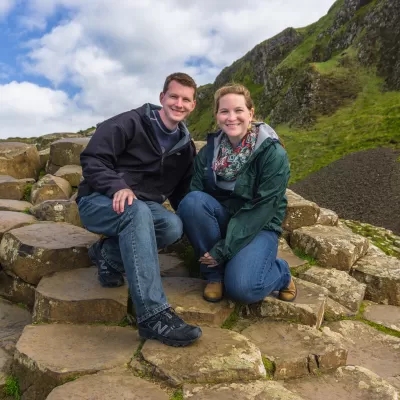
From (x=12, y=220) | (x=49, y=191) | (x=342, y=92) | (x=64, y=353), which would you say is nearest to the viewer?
(x=64, y=353)

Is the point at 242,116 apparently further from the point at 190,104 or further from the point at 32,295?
the point at 32,295

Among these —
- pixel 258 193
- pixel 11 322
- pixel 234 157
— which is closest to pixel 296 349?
pixel 258 193

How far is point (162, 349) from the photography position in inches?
144

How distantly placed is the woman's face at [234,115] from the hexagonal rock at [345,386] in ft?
8.91

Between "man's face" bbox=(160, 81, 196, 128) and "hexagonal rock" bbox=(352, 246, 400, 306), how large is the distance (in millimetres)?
4070

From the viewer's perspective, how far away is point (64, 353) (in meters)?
3.75

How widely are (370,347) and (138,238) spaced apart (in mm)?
3255

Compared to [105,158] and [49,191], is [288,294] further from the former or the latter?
[49,191]

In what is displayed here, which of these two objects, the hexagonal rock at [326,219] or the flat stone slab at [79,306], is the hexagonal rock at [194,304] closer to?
the flat stone slab at [79,306]

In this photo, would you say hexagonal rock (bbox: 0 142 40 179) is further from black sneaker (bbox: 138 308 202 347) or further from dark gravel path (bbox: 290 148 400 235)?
dark gravel path (bbox: 290 148 400 235)

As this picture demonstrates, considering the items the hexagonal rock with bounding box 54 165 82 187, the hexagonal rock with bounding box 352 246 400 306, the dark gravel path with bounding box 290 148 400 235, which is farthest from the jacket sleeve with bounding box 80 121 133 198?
the dark gravel path with bounding box 290 148 400 235

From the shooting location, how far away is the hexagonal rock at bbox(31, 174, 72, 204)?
8.50 metres

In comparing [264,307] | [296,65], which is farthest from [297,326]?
[296,65]

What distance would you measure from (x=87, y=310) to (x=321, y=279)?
3536 millimetres
